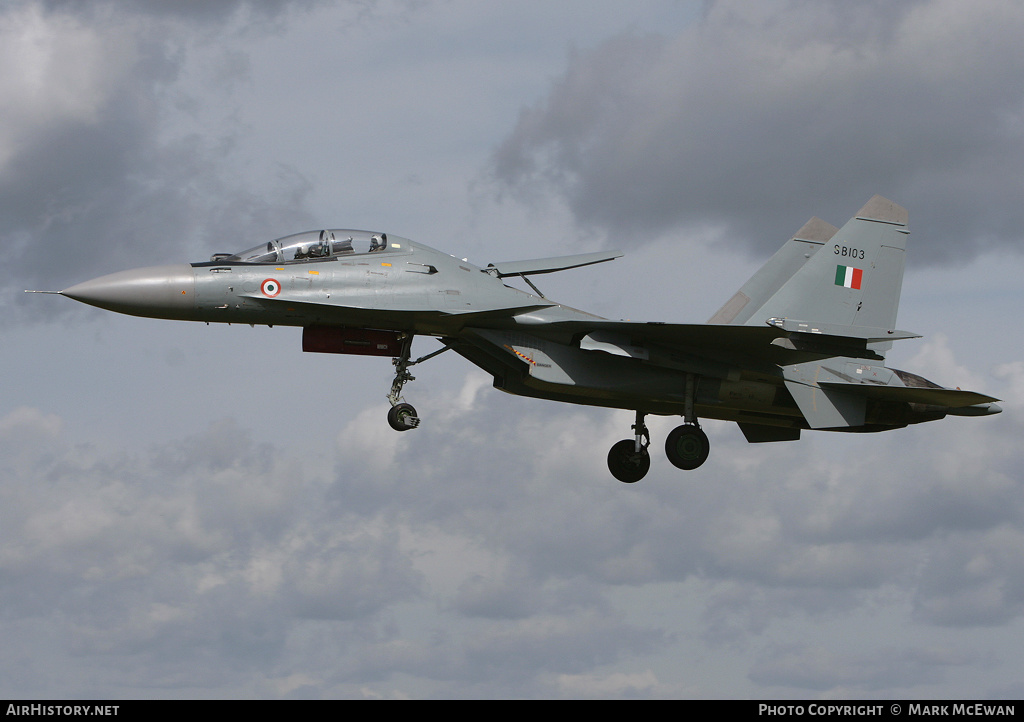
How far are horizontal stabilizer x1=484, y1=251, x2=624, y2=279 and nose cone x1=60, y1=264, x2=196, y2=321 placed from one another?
18.6 ft

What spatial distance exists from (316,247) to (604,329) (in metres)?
5.44

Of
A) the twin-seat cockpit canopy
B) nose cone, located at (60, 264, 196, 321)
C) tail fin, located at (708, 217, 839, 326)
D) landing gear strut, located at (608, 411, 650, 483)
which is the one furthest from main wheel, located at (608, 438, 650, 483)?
nose cone, located at (60, 264, 196, 321)

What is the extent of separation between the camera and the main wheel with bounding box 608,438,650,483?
2431cm

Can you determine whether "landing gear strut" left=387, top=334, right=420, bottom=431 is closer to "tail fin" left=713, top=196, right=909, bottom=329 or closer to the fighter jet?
the fighter jet

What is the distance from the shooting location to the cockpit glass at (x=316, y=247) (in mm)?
21031

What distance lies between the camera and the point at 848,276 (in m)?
23.7

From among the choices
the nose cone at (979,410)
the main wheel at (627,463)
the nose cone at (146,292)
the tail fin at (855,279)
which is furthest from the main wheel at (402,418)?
the nose cone at (979,410)

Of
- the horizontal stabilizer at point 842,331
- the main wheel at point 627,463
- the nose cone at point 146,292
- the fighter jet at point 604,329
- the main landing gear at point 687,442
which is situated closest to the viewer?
the nose cone at point 146,292

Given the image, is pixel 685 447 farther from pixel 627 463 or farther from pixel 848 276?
pixel 848 276

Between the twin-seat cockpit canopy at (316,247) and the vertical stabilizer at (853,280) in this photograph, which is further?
the vertical stabilizer at (853,280)

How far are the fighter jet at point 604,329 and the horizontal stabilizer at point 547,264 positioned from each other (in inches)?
1.3

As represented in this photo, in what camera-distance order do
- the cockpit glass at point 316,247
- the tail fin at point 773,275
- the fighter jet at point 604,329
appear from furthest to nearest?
the tail fin at point 773,275 → the cockpit glass at point 316,247 → the fighter jet at point 604,329

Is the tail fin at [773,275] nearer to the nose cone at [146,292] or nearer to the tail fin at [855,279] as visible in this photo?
the tail fin at [855,279]
